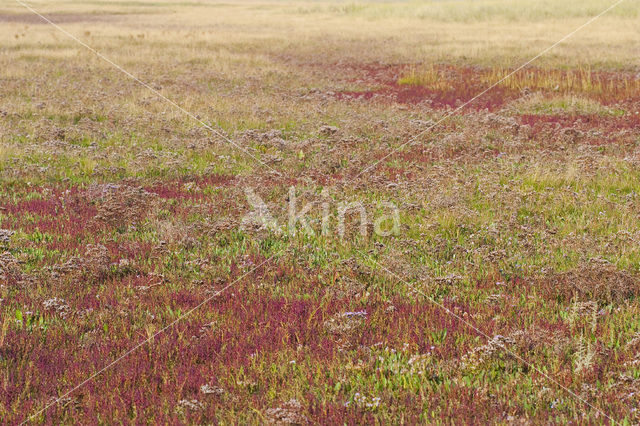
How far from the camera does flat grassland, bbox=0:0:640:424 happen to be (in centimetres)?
419

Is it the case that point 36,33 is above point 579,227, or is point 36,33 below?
above

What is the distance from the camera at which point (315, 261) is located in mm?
6922

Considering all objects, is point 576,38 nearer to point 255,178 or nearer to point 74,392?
point 255,178

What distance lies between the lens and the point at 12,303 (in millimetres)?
5629

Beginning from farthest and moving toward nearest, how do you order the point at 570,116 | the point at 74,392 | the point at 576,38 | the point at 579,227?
the point at 576,38
the point at 570,116
the point at 579,227
the point at 74,392

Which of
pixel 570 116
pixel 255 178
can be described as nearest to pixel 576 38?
pixel 570 116

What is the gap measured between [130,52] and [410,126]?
18.5 m

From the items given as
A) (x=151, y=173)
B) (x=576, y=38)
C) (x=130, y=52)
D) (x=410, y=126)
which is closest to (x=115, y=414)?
(x=151, y=173)

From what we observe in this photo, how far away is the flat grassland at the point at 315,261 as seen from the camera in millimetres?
4191

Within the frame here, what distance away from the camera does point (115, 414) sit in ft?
12.9

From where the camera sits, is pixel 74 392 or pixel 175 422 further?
pixel 74 392

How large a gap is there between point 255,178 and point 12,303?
5.18m

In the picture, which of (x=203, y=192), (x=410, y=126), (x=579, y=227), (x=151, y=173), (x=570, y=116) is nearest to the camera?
(x=579, y=227)

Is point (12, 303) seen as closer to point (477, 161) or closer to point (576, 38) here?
point (477, 161)
